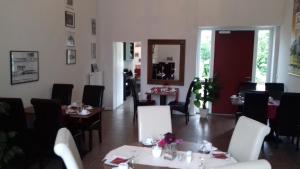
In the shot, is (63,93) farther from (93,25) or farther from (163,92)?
(93,25)

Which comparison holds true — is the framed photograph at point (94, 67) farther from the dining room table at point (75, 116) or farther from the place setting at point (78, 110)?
the place setting at point (78, 110)

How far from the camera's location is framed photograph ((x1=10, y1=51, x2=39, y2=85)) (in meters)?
4.25

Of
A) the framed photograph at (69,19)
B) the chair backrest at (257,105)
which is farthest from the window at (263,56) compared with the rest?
the framed photograph at (69,19)

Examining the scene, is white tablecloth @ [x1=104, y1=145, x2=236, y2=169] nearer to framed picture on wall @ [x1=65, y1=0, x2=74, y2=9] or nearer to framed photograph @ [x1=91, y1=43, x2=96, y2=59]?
framed picture on wall @ [x1=65, y1=0, x2=74, y2=9]

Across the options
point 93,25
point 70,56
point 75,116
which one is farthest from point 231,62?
point 75,116

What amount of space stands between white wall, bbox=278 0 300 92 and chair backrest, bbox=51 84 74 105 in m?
4.52

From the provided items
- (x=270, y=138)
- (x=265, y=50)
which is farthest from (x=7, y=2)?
(x=265, y=50)

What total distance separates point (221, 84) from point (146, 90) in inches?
82.4

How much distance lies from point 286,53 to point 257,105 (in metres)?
2.12

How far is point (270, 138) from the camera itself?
16.8 ft

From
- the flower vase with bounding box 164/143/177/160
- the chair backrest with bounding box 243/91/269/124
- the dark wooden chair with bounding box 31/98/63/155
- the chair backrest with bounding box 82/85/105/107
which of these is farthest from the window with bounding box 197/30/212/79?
the flower vase with bounding box 164/143/177/160

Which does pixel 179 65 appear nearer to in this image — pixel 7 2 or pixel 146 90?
pixel 146 90

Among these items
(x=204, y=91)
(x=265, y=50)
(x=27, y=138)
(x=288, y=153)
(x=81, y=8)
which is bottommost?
(x=288, y=153)

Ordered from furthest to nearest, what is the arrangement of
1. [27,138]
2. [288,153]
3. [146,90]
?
[146,90], [288,153], [27,138]
